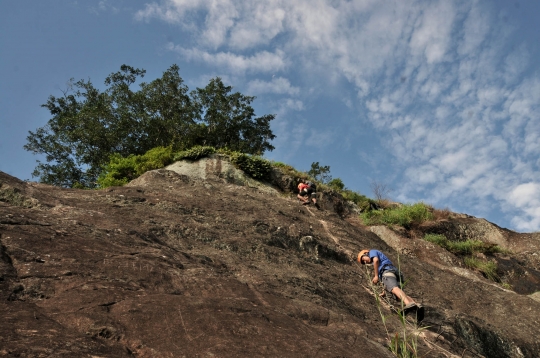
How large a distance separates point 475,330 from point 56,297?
22.6ft

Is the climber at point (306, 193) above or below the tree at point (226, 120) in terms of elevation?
below

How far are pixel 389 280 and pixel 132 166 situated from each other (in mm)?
12601

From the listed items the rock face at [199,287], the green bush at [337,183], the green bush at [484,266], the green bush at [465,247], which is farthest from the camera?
the green bush at [337,183]

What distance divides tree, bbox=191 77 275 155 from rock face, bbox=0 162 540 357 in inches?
600

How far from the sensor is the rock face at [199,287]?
12.3ft

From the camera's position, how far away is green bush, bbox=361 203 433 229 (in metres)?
17.4

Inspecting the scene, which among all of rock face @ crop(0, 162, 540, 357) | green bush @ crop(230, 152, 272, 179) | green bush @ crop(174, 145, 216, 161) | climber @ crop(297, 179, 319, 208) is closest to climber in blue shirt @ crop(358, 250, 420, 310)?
rock face @ crop(0, 162, 540, 357)

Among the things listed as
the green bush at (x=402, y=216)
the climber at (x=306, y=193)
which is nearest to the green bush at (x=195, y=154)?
the climber at (x=306, y=193)

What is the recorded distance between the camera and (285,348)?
3986mm

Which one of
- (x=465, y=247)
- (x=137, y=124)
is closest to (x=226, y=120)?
(x=137, y=124)

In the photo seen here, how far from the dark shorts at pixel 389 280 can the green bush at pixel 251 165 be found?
10.4 meters

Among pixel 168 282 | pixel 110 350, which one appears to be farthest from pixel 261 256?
pixel 110 350

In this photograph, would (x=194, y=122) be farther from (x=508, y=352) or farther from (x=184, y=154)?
(x=508, y=352)

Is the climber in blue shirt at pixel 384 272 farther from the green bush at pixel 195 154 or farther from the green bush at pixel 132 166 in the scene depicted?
the green bush at pixel 132 166
